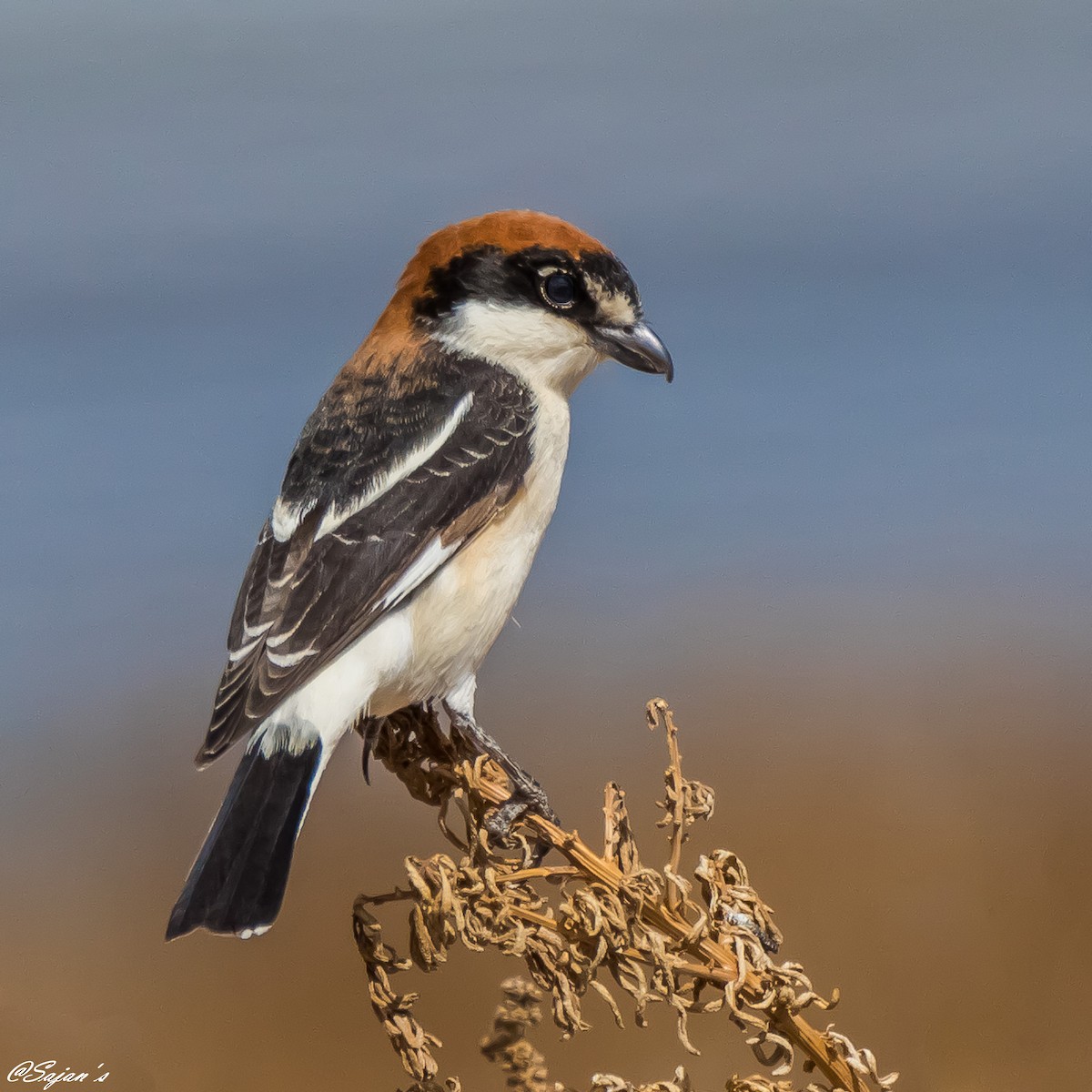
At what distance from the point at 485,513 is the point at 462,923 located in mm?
849

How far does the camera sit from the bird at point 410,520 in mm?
1740

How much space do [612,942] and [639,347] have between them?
1.22m

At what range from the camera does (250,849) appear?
5.36 ft

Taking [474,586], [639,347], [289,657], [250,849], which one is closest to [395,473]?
[474,586]

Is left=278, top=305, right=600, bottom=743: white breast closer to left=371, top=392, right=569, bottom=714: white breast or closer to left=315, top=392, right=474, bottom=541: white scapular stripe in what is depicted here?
left=371, top=392, right=569, bottom=714: white breast

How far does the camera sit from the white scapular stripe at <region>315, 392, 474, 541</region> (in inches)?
76.5

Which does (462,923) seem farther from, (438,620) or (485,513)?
(485,513)

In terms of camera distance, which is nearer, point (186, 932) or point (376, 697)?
point (186, 932)

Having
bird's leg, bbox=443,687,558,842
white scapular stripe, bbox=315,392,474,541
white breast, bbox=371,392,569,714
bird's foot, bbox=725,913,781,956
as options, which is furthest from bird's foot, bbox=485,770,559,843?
white scapular stripe, bbox=315,392,474,541

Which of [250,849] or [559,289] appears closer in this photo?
[250,849]

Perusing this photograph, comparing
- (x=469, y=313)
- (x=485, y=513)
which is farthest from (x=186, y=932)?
(x=469, y=313)

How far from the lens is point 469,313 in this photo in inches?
86.3

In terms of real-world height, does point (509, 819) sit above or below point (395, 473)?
below

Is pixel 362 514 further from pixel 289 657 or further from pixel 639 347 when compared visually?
pixel 639 347
